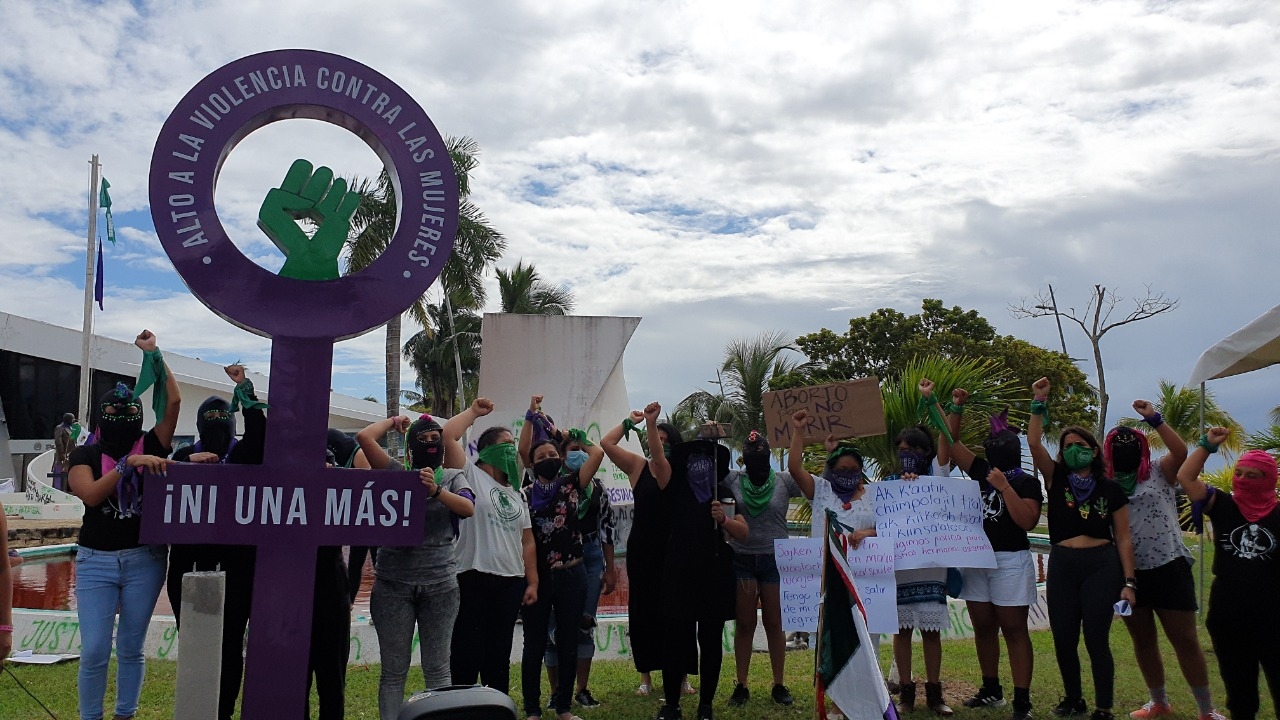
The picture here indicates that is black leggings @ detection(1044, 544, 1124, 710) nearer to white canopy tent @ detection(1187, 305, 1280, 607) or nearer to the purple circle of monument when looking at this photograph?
white canopy tent @ detection(1187, 305, 1280, 607)

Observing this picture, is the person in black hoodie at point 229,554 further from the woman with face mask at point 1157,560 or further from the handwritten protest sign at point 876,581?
the woman with face mask at point 1157,560

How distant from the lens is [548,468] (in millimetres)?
5480

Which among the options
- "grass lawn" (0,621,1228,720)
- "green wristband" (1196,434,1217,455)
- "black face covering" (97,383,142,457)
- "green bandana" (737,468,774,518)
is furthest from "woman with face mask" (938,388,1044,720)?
"black face covering" (97,383,142,457)

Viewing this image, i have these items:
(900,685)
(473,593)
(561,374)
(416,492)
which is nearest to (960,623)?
(900,685)

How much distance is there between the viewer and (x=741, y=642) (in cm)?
596

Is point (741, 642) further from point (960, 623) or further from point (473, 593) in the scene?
point (960, 623)

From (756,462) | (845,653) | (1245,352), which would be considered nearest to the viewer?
(845,653)

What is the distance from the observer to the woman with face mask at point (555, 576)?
5.38m

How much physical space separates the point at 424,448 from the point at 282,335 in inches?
33.6

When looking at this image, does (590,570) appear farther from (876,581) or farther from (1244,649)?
(1244,649)

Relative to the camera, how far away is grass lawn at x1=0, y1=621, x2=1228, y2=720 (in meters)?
5.61

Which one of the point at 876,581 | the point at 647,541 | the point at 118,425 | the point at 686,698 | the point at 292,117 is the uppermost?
the point at 292,117

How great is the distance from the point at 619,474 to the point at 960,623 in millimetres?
6842

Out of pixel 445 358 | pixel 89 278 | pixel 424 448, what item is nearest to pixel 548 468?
pixel 424 448
